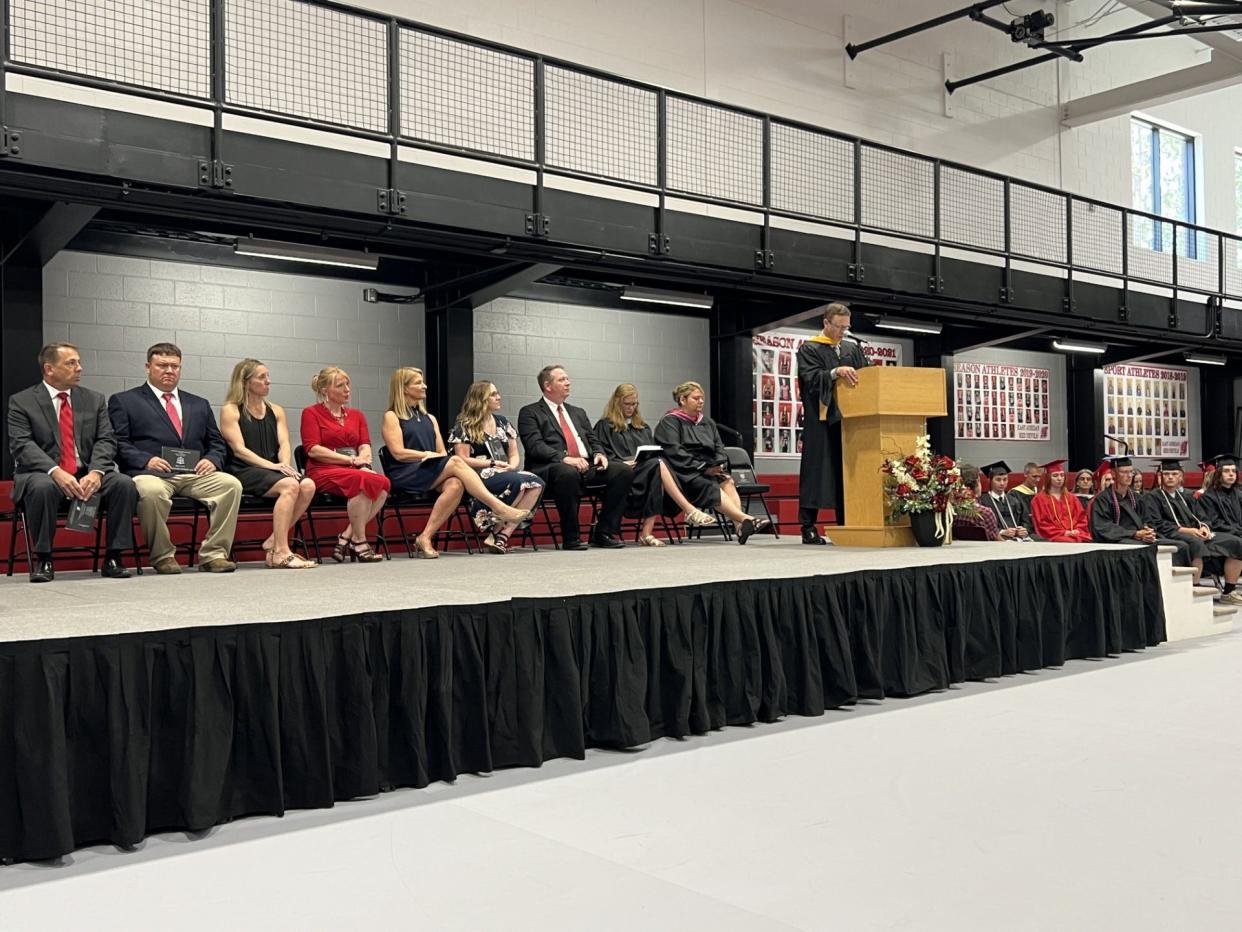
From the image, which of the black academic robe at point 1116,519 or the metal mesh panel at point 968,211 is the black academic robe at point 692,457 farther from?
the metal mesh panel at point 968,211

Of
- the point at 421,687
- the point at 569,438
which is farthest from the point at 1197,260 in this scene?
the point at 421,687

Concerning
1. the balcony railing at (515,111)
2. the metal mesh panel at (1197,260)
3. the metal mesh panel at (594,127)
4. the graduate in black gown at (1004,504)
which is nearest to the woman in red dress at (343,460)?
the balcony railing at (515,111)

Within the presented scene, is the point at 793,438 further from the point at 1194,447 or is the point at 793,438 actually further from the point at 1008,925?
the point at 1008,925

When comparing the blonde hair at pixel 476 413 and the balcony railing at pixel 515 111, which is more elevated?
the balcony railing at pixel 515 111

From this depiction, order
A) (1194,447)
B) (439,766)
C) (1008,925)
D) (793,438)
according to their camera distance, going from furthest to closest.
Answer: (1194,447)
(793,438)
(439,766)
(1008,925)

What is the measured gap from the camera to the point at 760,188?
971cm

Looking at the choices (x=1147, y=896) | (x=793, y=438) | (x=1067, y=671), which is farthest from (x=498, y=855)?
(x=793, y=438)

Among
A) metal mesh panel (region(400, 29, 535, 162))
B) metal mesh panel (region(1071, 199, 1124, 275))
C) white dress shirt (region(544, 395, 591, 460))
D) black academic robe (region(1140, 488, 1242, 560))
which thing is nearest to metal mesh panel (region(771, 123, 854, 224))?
metal mesh panel (region(400, 29, 535, 162))

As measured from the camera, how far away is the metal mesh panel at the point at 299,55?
22.2 ft

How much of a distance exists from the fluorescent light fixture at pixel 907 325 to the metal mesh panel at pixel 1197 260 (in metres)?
5.82

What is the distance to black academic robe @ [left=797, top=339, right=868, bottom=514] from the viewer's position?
268 inches

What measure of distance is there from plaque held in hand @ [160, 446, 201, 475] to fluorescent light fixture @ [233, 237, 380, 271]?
6.39 feet

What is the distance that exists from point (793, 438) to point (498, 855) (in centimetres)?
934

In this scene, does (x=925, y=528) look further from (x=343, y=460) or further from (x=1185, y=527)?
(x=1185, y=527)
